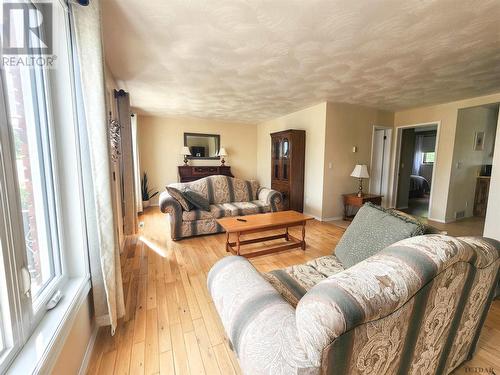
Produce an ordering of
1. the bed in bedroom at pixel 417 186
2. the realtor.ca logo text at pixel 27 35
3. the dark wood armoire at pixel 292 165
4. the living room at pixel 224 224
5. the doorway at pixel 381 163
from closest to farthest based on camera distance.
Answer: the living room at pixel 224 224
the realtor.ca logo text at pixel 27 35
the dark wood armoire at pixel 292 165
the doorway at pixel 381 163
the bed in bedroom at pixel 417 186

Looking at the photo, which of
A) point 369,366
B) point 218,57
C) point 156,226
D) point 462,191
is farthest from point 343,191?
point 369,366

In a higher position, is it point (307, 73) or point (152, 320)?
point (307, 73)

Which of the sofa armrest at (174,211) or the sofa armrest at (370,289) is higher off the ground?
the sofa armrest at (370,289)

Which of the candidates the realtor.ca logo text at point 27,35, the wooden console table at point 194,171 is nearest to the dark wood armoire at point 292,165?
the wooden console table at point 194,171

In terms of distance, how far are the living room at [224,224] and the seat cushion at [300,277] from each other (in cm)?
1

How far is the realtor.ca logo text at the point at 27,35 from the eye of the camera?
2.94 ft

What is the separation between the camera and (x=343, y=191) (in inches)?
168

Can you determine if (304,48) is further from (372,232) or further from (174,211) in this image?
(174,211)

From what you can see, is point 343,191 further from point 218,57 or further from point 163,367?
point 163,367

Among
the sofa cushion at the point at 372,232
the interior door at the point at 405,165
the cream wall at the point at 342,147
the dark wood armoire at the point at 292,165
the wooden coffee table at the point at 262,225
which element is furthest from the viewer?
the interior door at the point at 405,165

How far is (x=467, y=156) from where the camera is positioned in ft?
13.3

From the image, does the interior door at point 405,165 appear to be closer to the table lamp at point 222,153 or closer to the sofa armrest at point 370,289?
the table lamp at point 222,153

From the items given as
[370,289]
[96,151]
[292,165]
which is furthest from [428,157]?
[96,151]

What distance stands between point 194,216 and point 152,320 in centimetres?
167
